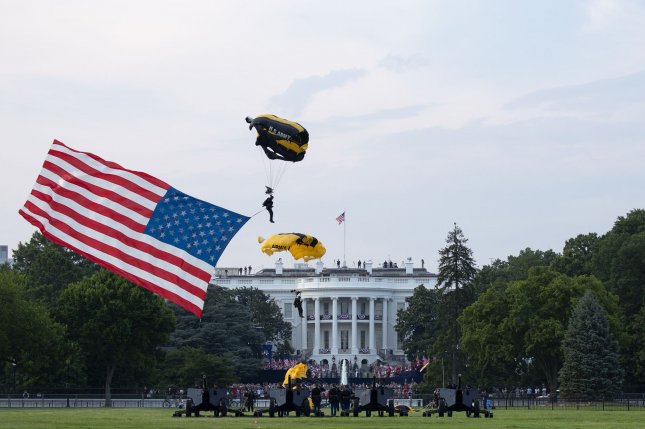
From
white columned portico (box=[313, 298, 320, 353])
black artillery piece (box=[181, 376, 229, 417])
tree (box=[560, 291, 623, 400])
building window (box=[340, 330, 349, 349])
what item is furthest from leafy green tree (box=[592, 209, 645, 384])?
building window (box=[340, 330, 349, 349])

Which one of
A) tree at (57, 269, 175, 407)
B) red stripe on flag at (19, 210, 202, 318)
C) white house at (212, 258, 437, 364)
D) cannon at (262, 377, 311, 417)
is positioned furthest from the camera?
Answer: white house at (212, 258, 437, 364)

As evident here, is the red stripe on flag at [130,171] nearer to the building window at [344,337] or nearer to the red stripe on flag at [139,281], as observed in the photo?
the red stripe on flag at [139,281]

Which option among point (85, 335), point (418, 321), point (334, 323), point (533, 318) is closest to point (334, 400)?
point (85, 335)

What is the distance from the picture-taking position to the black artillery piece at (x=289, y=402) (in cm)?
5444

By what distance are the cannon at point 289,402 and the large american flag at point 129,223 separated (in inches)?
821

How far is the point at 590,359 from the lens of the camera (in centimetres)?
8338

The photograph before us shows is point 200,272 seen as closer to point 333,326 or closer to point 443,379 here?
point 443,379

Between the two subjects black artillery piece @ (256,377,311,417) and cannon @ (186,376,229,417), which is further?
black artillery piece @ (256,377,311,417)

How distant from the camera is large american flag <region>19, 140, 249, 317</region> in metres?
32.8

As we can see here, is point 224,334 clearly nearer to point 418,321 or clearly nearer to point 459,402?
point 418,321

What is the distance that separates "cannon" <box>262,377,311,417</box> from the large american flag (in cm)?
2085

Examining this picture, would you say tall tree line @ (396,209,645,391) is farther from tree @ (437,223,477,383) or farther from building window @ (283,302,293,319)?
building window @ (283,302,293,319)

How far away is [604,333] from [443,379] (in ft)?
73.3

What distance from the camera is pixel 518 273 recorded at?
12681 centimetres
